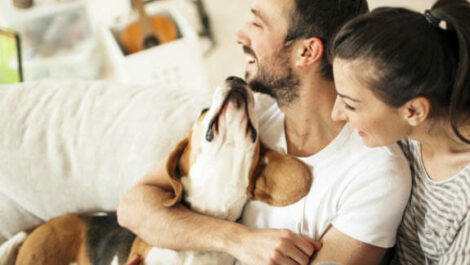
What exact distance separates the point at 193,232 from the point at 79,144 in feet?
2.03

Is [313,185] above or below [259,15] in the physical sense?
below

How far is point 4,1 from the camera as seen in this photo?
10.1ft

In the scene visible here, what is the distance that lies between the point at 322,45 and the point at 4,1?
2.79 meters

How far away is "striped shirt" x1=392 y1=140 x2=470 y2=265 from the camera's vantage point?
999mm

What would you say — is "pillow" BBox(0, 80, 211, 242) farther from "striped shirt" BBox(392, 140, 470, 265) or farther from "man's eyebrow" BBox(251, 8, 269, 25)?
"striped shirt" BBox(392, 140, 470, 265)

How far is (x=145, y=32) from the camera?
8.48 ft

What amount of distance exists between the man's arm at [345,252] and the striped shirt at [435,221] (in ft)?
0.36

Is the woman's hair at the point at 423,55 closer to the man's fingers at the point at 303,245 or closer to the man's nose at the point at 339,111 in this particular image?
the man's nose at the point at 339,111

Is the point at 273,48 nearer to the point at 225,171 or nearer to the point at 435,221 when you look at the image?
the point at 225,171

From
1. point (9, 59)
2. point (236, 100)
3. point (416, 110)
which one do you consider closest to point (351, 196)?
point (416, 110)

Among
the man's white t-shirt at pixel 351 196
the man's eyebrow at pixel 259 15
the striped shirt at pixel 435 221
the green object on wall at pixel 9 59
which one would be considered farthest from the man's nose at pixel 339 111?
the green object on wall at pixel 9 59

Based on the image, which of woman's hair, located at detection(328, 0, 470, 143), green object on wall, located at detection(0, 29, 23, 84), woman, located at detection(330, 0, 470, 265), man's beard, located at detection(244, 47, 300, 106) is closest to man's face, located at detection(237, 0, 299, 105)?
man's beard, located at detection(244, 47, 300, 106)

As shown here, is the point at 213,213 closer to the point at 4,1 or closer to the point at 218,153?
the point at 218,153

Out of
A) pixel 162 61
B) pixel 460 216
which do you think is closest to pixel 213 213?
pixel 460 216
